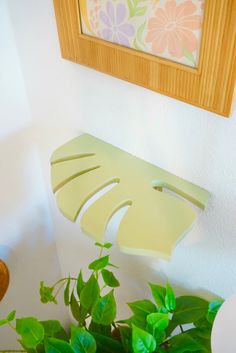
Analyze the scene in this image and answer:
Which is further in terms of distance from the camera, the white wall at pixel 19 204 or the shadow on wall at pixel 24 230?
the shadow on wall at pixel 24 230

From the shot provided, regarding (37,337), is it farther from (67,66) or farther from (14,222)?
(67,66)

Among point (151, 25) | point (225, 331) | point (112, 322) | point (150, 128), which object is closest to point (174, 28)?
point (151, 25)

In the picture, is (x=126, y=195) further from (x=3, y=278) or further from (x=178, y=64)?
(x=3, y=278)

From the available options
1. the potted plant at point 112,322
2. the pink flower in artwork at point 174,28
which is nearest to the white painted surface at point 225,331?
the potted plant at point 112,322

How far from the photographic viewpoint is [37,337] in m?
0.75

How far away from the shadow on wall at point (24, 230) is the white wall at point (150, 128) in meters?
0.09

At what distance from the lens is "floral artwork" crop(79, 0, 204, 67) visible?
0.54 meters

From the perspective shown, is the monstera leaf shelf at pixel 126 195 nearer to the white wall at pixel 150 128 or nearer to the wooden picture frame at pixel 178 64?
the white wall at pixel 150 128

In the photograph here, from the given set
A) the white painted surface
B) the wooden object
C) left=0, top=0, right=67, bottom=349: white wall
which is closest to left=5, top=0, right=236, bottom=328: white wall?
left=0, top=0, right=67, bottom=349: white wall

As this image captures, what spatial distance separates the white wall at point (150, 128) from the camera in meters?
0.67

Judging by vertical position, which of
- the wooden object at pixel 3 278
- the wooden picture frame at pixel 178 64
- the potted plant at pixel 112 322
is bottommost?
the wooden object at pixel 3 278

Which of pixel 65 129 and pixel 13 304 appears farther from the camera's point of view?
pixel 13 304

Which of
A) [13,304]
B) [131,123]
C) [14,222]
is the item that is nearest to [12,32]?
[131,123]

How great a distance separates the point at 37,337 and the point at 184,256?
1.29 ft
